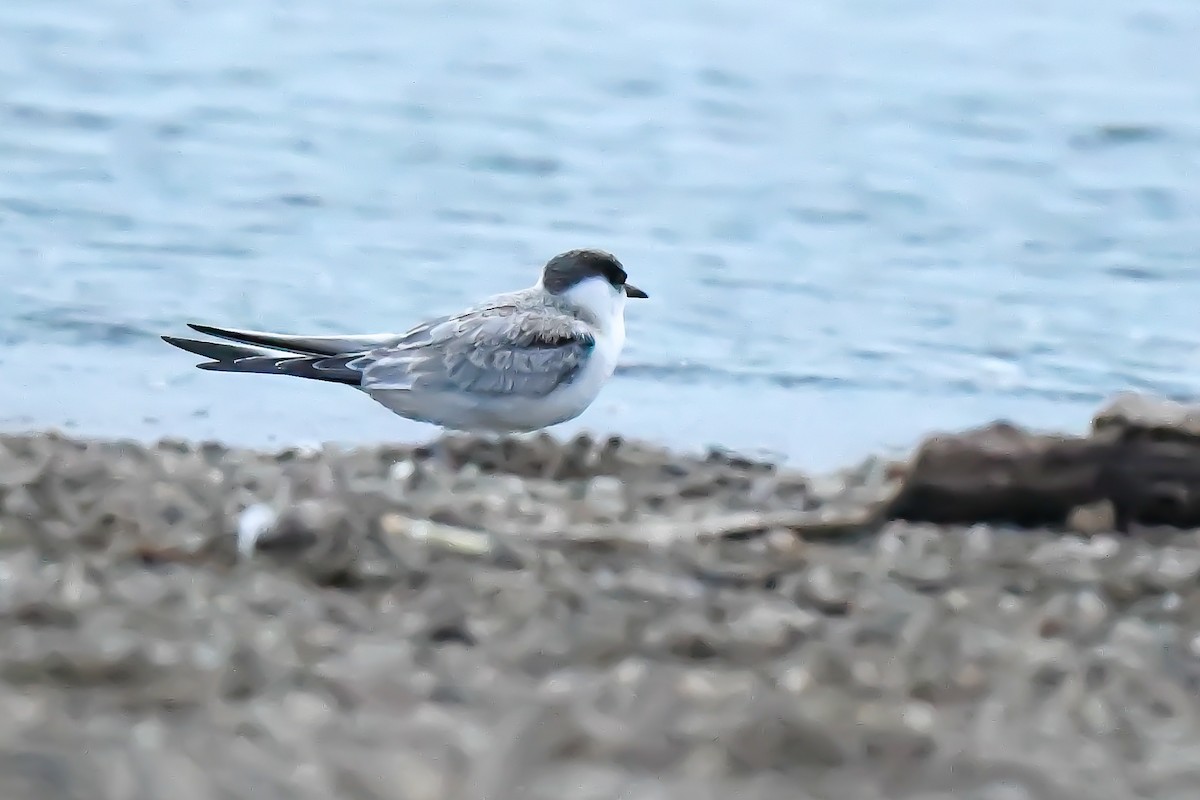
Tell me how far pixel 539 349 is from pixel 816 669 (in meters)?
2.75

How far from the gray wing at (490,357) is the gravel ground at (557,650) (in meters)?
1.09

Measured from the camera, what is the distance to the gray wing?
577 cm

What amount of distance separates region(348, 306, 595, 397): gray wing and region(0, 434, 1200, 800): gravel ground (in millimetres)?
1093

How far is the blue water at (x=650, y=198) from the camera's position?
7.22 metres

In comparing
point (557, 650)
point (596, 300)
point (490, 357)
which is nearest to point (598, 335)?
point (596, 300)

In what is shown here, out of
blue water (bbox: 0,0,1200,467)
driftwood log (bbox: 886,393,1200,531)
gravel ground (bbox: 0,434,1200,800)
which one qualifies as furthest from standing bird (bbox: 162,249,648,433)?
driftwood log (bbox: 886,393,1200,531)

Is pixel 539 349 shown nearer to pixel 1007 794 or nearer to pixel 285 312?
pixel 285 312

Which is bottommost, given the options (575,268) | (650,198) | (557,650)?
(557,650)

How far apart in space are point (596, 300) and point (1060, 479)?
83.8 inches

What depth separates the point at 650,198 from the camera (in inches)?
398

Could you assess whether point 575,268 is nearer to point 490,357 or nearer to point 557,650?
point 490,357

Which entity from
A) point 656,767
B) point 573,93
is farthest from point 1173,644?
point 573,93

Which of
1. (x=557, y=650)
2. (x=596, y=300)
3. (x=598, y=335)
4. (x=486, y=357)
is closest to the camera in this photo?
(x=557, y=650)

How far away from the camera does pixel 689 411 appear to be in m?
6.91
